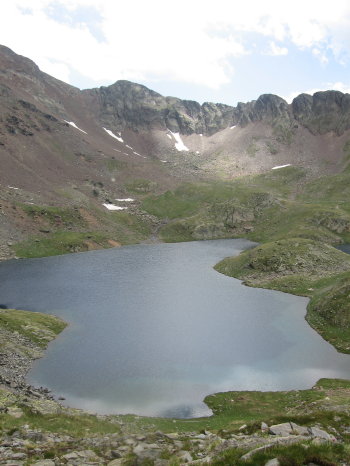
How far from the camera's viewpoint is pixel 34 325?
62375mm

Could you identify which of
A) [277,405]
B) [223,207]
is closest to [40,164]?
[223,207]

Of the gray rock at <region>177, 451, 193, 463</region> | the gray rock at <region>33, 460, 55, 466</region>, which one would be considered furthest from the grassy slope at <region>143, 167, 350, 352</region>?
the gray rock at <region>33, 460, 55, 466</region>

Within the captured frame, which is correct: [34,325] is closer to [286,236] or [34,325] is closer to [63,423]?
[63,423]

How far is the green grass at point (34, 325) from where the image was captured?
192ft

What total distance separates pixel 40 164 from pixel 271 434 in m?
194

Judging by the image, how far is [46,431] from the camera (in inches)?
1104

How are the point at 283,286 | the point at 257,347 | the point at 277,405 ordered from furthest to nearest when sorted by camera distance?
the point at 283,286, the point at 257,347, the point at 277,405

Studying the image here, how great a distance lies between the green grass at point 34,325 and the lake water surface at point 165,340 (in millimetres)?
2064

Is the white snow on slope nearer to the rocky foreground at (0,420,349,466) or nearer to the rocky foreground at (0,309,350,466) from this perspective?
the rocky foreground at (0,309,350,466)

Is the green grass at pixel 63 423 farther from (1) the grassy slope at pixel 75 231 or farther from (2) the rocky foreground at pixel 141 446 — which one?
(1) the grassy slope at pixel 75 231

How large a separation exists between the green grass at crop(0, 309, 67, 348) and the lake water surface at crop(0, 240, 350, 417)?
206 centimetres

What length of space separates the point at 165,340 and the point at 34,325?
75.1ft

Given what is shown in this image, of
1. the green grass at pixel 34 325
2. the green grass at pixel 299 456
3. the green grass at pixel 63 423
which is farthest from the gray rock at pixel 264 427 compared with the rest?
the green grass at pixel 34 325

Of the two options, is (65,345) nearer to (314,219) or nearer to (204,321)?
(204,321)
